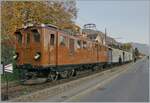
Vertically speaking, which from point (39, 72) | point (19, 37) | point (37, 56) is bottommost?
point (39, 72)

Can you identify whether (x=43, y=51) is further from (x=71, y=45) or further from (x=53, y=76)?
(x=71, y=45)

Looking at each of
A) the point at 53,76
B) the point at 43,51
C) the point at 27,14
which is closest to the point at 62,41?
the point at 53,76

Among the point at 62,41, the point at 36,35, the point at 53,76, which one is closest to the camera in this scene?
the point at 36,35

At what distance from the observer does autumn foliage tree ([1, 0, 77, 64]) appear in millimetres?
29498

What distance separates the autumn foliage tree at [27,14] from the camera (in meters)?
29.5

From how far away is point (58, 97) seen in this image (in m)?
13.6

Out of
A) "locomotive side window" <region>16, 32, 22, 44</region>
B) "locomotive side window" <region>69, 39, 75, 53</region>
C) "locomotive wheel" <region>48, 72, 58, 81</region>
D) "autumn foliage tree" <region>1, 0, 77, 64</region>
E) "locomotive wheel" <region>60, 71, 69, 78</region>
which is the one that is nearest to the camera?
"locomotive side window" <region>16, 32, 22, 44</region>

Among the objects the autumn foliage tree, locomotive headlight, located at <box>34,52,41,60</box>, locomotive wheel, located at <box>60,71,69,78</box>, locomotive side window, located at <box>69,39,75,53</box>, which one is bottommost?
locomotive wheel, located at <box>60,71,69,78</box>

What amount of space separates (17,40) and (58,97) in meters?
7.28

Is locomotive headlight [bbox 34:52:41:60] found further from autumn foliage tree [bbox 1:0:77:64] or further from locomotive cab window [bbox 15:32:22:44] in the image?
autumn foliage tree [bbox 1:0:77:64]

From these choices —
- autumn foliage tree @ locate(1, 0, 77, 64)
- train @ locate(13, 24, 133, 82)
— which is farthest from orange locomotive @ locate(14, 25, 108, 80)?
autumn foliage tree @ locate(1, 0, 77, 64)

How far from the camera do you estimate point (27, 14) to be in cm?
3222

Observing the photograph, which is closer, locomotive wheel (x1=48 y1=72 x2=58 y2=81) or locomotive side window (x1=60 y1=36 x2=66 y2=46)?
locomotive wheel (x1=48 y1=72 x2=58 y2=81)

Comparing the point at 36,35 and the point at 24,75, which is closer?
the point at 36,35
